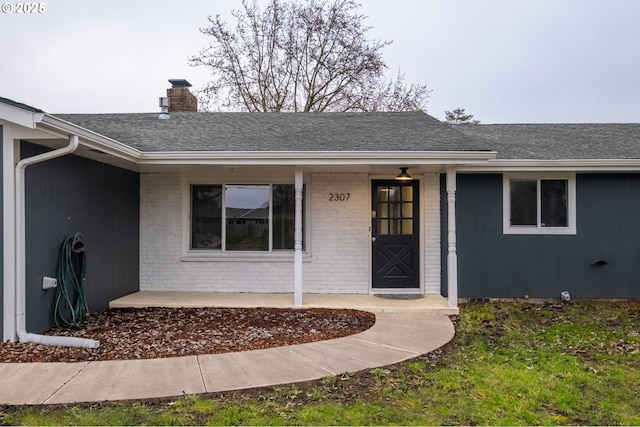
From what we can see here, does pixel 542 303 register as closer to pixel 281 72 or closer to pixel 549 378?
pixel 549 378

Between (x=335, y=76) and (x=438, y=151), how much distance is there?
12052 mm

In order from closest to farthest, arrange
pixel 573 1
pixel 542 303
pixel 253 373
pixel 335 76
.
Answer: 1. pixel 253 373
2. pixel 542 303
3. pixel 573 1
4. pixel 335 76

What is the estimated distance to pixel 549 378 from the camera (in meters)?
3.98

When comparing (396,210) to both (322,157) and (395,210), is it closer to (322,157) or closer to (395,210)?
(395,210)

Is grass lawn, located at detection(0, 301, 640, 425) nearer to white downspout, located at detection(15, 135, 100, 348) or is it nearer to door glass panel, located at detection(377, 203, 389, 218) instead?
white downspout, located at detection(15, 135, 100, 348)

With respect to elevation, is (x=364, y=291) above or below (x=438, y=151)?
Answer: below

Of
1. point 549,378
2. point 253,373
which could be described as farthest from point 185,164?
point 549,378

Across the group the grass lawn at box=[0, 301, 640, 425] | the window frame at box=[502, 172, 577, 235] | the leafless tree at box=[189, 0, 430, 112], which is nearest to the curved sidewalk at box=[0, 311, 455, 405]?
the grass lawn at box=[0, 301, 640, 425]

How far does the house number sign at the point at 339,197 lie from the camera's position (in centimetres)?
790

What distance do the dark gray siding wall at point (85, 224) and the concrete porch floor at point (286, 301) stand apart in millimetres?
521

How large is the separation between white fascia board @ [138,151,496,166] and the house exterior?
18 mm

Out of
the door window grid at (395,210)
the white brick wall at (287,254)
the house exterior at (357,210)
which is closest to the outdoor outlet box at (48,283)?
the house exterior at (357,210)

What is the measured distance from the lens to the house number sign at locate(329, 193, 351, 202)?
7.90m

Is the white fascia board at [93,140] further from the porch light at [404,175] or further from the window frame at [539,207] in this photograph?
the window frame at [539,207]
